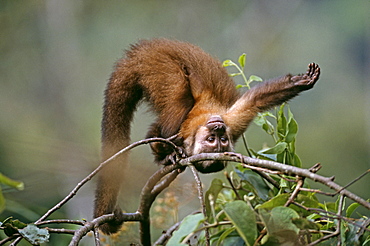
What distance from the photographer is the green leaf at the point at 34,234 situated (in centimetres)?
164

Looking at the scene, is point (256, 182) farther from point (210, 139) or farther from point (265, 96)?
point (265, 96)

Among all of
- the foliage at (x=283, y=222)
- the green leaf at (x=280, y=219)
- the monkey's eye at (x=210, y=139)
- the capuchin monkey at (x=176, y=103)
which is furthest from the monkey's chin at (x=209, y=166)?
the green leaf at (x=280, y=219)

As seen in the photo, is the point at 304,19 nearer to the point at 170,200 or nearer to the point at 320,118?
the point at 320,118

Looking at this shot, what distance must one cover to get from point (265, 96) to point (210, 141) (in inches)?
15.9

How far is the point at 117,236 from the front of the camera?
2566 millimetres

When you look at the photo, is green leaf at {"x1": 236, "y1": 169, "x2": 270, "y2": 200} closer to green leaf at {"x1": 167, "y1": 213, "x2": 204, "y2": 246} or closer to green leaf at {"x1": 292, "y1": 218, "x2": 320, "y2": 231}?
green leaf at {"x1": 292, "y1": 218, "x2": 320, "y2": 231}

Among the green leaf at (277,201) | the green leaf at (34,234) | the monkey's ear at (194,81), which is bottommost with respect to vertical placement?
the green leaf at (277,201)

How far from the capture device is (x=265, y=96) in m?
2.87

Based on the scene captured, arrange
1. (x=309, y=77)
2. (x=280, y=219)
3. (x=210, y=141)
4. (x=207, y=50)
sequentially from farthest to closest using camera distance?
(x=207, y=50), (x=210, y=141), (x=309, y=77), (x=280, y=219)

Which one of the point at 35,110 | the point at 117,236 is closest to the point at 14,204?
the point at 117,236

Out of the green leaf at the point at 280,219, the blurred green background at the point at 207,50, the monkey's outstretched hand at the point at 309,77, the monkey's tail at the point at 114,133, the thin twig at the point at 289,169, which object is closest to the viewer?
the thin twig at the point at 289,169

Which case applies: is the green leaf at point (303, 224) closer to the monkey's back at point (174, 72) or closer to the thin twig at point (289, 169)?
the thin twig at point (289, 169)

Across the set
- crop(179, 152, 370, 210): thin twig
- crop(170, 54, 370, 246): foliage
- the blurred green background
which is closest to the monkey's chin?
crop(170, 54, 370, 246): foliage

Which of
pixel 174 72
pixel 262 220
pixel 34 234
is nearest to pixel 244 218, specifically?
pixel 262 220
